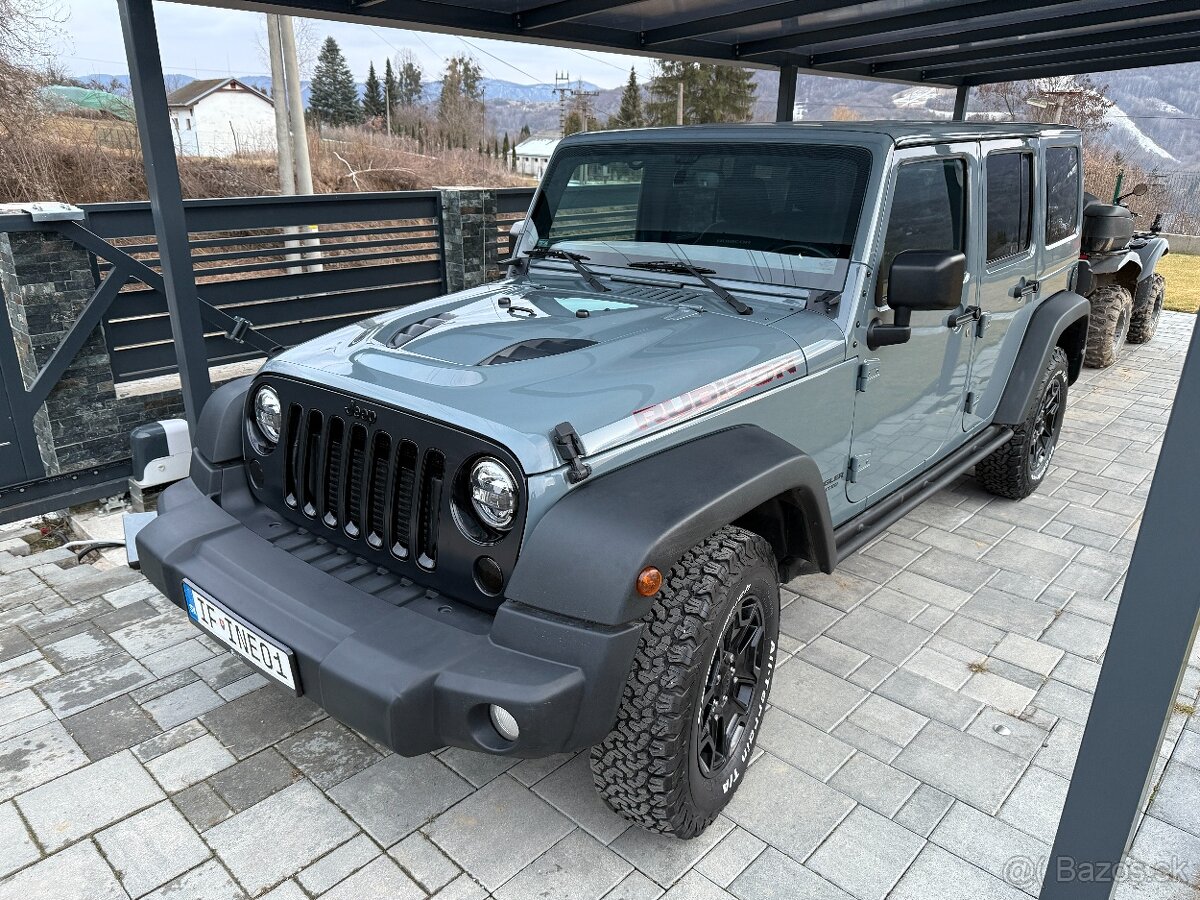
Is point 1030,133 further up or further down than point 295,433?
further up

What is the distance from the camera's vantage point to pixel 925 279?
8.81 ft

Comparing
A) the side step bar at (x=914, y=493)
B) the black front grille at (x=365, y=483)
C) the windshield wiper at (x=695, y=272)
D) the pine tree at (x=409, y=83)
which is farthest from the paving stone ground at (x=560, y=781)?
the pine tree at (x=409, y=83)

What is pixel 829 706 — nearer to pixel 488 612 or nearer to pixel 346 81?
pixel 488 612

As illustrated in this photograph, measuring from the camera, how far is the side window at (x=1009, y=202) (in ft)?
12.5

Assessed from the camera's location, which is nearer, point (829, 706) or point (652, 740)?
point (652, 740)

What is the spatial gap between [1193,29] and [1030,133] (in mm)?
2683

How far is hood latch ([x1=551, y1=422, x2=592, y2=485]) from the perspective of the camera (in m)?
2.09

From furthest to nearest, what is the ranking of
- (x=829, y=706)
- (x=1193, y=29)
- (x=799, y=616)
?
(x=1193, y=29) < (x=799, y=616) < (x=829, y=706)

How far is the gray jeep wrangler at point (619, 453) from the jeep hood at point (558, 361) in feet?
0.04

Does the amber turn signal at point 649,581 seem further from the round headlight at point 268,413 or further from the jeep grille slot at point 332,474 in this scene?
the round headlight at point 268,413

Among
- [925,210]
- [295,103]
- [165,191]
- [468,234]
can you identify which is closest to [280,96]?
[295,103]

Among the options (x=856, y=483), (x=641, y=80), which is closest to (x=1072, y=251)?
(x=856, y=483)

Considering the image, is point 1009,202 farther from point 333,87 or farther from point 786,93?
point 333,87

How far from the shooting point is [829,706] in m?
3.02
